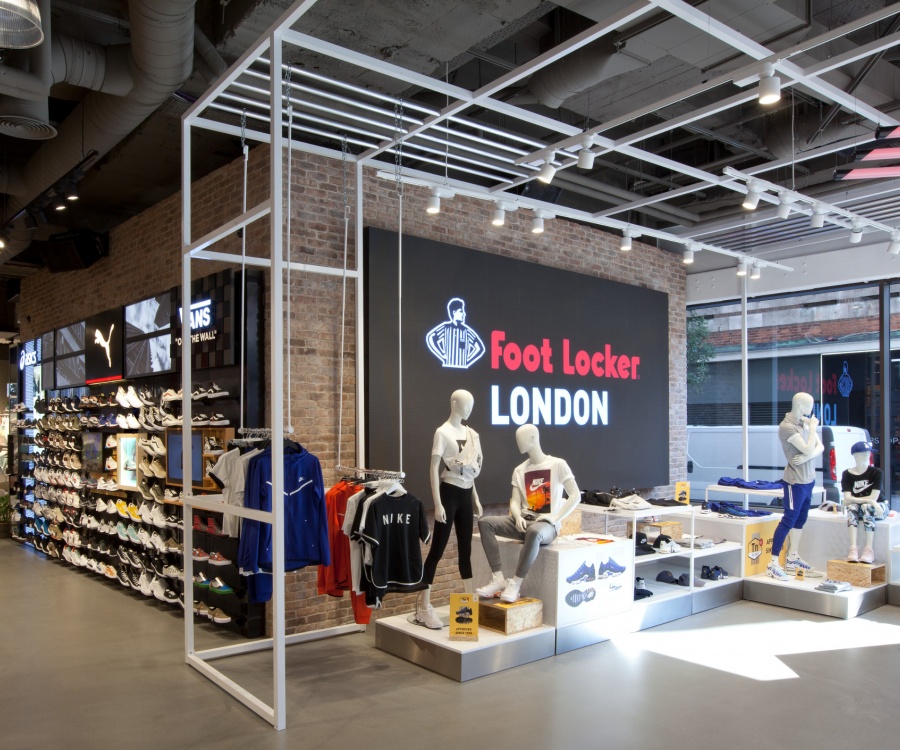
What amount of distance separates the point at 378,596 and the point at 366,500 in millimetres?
648

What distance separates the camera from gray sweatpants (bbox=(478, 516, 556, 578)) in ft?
18.7

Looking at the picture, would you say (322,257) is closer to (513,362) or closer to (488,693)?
(513,362)

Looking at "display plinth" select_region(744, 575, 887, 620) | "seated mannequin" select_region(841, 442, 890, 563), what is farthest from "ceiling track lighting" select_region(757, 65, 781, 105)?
"display plinth" select_region(744, 575, 887, 620)

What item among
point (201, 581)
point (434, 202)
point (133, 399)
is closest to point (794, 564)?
point (434, 202)

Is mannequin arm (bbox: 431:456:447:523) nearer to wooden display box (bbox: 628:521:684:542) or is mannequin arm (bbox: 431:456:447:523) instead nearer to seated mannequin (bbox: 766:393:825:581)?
wooden display box (bbox: 628:521:684:542)

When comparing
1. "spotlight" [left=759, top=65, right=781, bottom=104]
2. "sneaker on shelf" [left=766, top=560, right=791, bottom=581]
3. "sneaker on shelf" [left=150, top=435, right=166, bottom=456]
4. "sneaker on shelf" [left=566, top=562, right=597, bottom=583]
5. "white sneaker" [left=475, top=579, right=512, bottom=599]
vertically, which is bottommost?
"sneaker on shelf" [left=766, top=560, right=791, bottom=581]

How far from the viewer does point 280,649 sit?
4.24 m

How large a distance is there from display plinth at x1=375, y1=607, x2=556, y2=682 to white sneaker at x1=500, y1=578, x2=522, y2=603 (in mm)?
246

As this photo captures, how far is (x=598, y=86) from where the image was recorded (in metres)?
6.49

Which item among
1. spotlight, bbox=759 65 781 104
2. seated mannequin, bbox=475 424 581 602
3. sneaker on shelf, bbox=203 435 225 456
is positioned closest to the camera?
spotlight, bbox=759 65 781 104

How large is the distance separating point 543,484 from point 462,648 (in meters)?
1.40

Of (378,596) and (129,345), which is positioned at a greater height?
(129,345)

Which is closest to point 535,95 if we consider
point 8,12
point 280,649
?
point 8,12

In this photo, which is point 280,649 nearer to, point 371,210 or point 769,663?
point 769,663
